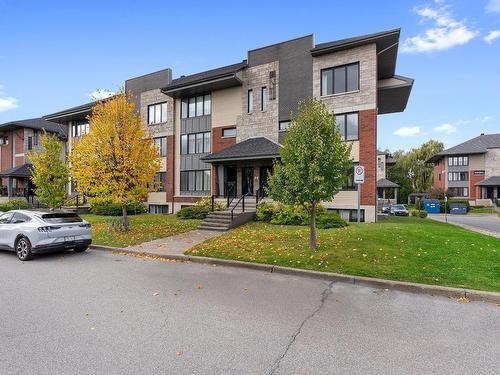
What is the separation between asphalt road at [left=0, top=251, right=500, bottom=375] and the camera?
3.70 metres

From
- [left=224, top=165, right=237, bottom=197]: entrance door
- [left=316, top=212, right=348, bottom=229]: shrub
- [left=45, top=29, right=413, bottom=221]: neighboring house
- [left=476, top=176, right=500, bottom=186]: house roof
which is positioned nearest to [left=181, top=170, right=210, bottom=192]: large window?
[left=45, top=29, right=413, bottom=221]: neighboring house

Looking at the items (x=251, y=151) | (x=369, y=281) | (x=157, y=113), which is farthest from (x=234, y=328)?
(x=157, y=113)

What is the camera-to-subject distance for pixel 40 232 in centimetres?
951

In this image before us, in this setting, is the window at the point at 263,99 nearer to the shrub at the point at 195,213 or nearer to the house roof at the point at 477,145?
the shrub at the point at 195,213

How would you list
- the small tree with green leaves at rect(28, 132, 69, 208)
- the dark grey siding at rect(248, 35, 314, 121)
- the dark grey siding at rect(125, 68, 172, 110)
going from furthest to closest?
the dark grey siding at rect(125, 68, 172, 110) < the dark grey siding at rect(248, 35, 314, 121) < the small tree with green leaves at rect(28, 132, 69, 208)

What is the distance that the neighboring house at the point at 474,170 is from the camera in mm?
47981

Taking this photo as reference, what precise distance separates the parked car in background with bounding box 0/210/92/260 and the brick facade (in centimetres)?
1432

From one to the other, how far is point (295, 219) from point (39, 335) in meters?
12.7

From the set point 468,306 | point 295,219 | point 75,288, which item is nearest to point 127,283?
point 75,288

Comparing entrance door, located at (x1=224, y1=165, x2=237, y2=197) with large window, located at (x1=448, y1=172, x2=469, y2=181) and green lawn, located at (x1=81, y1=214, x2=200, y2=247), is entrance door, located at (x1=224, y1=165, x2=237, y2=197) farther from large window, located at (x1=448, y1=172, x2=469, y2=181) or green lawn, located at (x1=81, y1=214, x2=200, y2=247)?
large window, located at (x1=448, y1=172, x2=469, y2=181)

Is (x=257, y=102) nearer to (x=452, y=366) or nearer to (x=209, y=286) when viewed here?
(x=209, y=286)

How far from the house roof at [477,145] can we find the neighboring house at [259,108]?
34216mm

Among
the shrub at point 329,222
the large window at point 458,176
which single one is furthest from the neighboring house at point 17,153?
the large window at point 458,176

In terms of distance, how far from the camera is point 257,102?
2173cm
